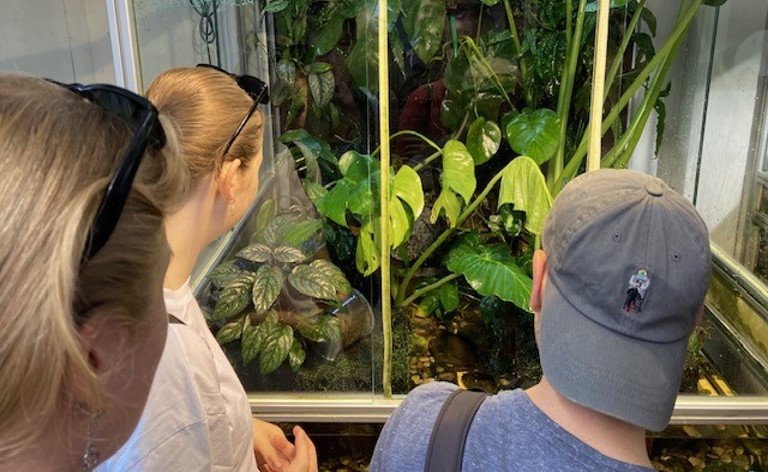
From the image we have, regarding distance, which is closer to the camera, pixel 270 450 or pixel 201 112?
pixel 201 112

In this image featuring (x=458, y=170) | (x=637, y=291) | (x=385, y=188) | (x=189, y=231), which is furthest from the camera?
(x=458, y=170)

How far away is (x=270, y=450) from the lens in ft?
4.68

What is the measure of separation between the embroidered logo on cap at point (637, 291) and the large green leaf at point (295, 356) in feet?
4.99

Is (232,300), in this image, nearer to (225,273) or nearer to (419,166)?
(225,273)

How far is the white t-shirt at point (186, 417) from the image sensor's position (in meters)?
0.94

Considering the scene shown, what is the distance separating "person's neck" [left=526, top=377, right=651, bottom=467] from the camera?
781mm

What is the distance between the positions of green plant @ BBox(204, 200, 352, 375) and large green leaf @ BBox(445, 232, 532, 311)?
388mm

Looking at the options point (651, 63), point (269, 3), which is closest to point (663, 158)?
point (651, 63)

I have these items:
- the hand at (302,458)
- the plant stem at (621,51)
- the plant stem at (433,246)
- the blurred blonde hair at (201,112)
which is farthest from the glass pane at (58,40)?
the plant stem at (621,51)

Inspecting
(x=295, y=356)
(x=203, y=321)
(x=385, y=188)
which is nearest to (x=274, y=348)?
(x=295, y=356)

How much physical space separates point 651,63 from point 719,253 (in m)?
0.80

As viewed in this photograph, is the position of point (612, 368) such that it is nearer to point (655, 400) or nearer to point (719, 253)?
point (655, 400)

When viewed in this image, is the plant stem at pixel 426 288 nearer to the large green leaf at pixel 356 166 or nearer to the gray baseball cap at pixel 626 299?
the large green leaf at pixel 356 166

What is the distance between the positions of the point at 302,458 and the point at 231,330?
32.9 inches
